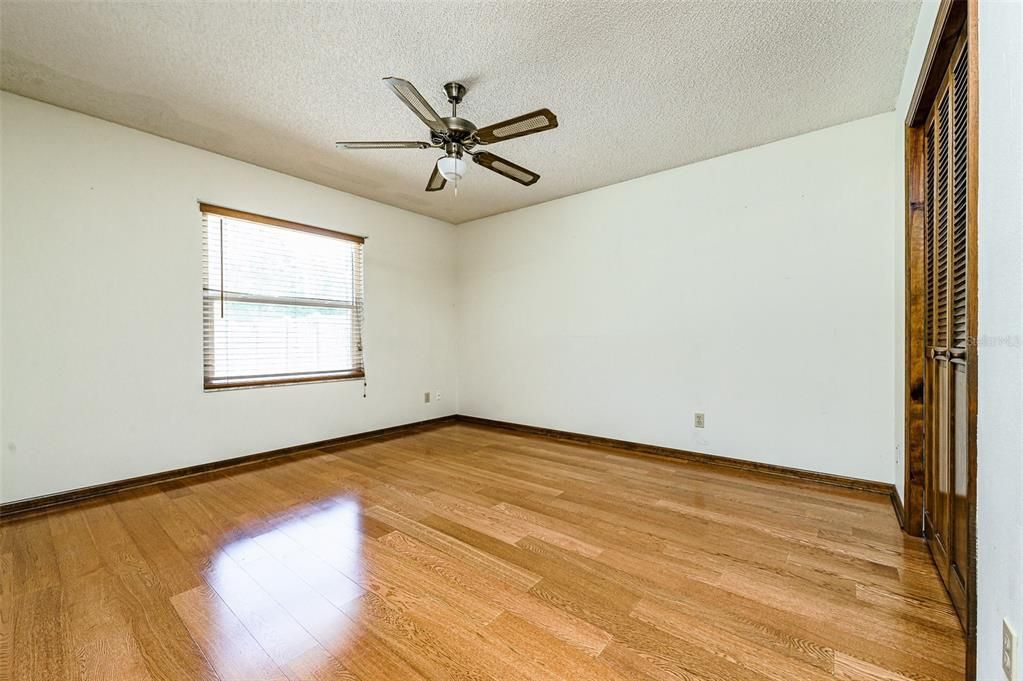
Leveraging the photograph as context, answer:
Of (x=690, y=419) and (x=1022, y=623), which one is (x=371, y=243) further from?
(x=1022, y=623)

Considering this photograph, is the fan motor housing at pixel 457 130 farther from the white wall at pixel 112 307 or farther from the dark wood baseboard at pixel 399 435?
the dark wood baseboard at pixel 399 435

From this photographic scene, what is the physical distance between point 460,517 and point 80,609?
164cm

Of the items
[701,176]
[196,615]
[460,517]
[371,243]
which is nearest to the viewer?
[196,615]

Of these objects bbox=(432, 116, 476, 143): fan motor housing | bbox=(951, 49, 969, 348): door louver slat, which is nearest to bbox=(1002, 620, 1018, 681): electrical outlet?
bbox=(951, 49, 969, 348): door louver slat

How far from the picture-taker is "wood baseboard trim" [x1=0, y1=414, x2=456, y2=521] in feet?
8.48

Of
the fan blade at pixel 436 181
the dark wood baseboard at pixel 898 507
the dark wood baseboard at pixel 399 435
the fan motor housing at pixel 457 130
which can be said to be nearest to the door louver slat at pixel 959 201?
the dark wood baseboard at pixel 898 507

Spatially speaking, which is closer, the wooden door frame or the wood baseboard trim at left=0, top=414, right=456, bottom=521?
the wooden door frame

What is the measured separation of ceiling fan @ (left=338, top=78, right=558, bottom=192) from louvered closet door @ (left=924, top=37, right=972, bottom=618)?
1.62 m

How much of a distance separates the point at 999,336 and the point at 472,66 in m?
2.46

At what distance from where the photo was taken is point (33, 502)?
8.58 feet

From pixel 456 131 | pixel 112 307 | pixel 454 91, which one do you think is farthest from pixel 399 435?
pixel 454 91

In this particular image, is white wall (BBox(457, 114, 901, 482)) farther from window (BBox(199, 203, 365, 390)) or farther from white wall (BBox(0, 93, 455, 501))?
white wall (BBox(0, 93, 455, 501))

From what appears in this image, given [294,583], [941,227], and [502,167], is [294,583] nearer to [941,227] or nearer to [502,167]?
[502,167]

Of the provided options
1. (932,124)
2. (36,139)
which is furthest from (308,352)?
(932,124)
